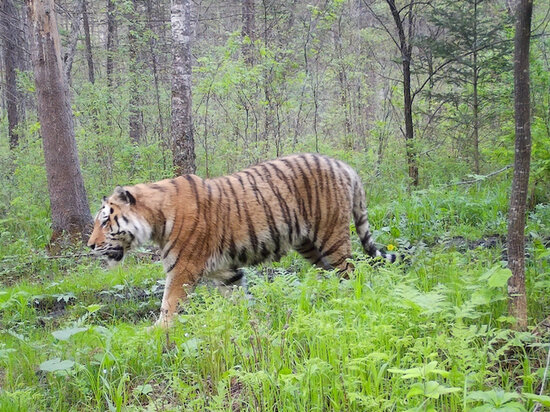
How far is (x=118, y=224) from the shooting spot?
4859 mm

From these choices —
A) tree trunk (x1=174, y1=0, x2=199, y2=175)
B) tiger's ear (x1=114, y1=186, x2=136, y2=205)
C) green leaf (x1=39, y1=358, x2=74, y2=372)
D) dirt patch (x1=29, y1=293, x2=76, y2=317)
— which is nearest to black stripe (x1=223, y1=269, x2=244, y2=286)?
tiger's ear (x1=114, y1=186, x2=136, y2=205)

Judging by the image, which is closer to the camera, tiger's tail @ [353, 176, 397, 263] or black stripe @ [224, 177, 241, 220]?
black stripe @ [224, 177, 241, 220]

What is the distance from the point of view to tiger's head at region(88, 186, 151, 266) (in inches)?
191

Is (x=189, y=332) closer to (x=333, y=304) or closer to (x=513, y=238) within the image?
(x=333, y=304)

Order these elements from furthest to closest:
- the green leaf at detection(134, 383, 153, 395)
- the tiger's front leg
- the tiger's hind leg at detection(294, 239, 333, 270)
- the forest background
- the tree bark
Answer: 1. the tree bark
2. the tiger's hind leg at detection(294, 239, 333, 270)
3. the tiger's front leg
4. the green leaf at detection(134, 383, 153, 395)
5. the forest background

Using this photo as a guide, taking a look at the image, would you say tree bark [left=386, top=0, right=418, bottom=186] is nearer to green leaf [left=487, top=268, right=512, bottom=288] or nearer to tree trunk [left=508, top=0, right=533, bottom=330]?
tree trunk [left=508, top=0, right=533, bottom=330]

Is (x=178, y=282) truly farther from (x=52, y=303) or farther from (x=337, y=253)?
(x=52, y=303)

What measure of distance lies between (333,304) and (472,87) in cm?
733

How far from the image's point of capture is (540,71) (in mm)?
6461

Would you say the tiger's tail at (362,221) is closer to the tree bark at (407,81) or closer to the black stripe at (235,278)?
the black stripe at (235,278)

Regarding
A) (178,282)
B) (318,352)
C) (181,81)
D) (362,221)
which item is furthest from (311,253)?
(181,81)

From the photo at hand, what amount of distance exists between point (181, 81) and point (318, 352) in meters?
6.91

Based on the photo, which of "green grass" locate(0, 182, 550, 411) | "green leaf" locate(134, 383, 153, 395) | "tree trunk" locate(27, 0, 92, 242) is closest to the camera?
"green grass" locate(0, 182, 550, 411)

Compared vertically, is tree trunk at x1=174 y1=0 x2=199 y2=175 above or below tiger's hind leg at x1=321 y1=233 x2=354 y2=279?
above
